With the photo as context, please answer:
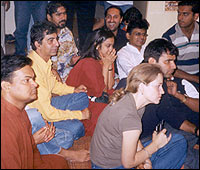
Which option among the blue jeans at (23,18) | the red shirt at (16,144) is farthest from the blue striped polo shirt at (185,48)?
the red shirt at (16,144)

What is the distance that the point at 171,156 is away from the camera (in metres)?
1.18

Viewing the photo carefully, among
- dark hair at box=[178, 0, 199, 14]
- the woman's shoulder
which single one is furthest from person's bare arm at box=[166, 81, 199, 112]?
dark hair at box=[178, 0, 199, 14]

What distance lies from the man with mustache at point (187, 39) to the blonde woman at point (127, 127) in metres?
0.72

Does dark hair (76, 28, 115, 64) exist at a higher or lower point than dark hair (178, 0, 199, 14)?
lower

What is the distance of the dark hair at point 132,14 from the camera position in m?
1.86

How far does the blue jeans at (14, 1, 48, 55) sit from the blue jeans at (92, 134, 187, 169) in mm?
1140

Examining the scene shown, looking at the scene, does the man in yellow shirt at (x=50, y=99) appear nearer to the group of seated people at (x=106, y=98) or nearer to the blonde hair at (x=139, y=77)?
the group of seated people at (x=106, y=98)

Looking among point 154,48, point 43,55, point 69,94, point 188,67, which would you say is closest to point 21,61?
point 43,55

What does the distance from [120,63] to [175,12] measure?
1.74 feet

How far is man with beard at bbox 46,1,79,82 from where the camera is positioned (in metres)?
1.89

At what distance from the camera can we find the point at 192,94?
1553 mm

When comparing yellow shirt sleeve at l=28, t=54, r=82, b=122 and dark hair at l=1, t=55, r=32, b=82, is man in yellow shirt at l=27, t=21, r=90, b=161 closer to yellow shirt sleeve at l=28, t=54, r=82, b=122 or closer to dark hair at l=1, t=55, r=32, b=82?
yellow shirt sleeve at l=28, t=54, r=82, b=122

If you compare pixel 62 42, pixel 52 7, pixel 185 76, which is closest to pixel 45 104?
pixel 62 42

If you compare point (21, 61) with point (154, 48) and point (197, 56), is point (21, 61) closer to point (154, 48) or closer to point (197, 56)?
point (154, 48)
